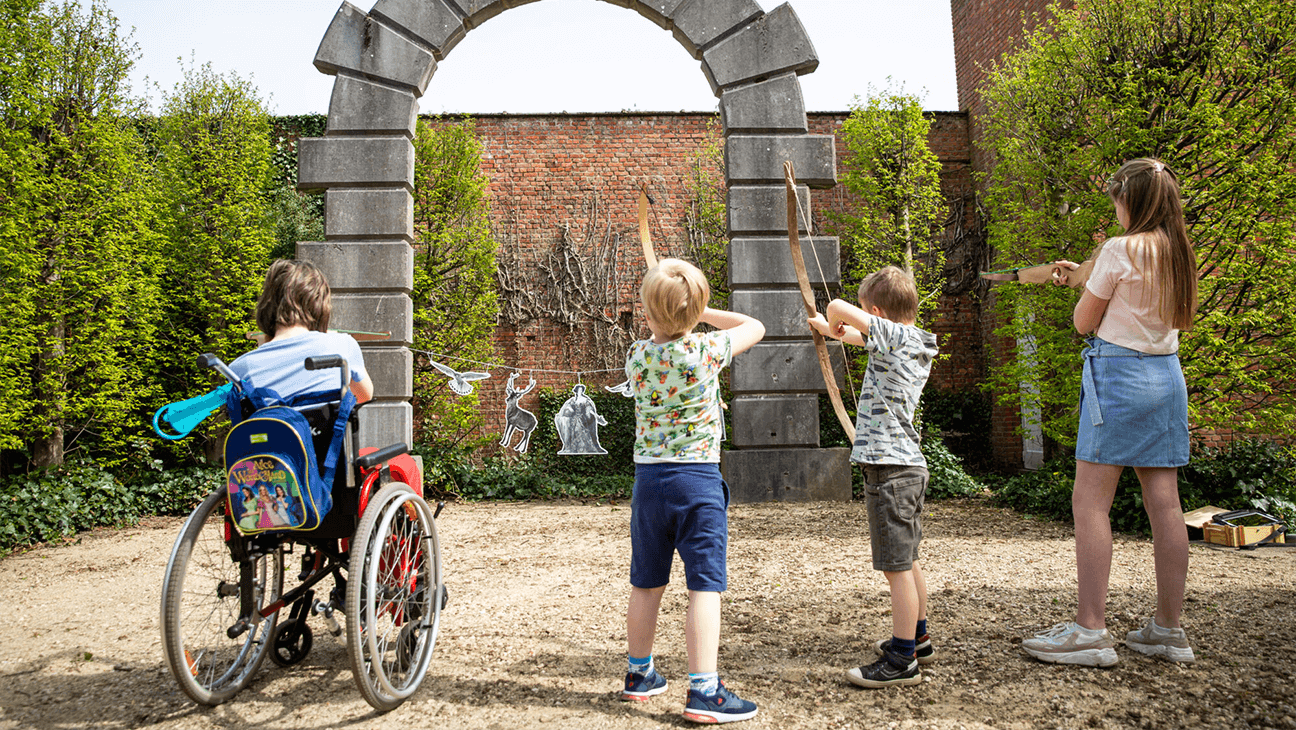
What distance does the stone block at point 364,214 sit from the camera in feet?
21.6

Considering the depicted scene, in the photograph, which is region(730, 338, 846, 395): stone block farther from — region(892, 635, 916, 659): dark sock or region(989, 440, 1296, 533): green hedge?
region(892, 635, 916, 659): dark sock

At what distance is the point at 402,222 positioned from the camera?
21.7 ft

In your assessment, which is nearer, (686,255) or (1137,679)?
(1137,679)

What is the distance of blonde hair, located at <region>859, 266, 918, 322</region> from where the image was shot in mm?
2689

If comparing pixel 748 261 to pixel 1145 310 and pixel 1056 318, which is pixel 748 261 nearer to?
pixel 1056 318

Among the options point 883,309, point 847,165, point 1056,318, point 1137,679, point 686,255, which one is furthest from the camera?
point 686,255

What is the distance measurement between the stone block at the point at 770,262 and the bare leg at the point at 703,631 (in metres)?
4.65

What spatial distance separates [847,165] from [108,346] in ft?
28.6

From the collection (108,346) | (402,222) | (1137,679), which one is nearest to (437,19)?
(402,222)

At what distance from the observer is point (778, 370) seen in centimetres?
665

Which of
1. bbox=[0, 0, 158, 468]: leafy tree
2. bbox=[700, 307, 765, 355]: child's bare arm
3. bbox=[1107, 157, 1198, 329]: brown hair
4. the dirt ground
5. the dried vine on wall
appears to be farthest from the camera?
the dried vine on wall

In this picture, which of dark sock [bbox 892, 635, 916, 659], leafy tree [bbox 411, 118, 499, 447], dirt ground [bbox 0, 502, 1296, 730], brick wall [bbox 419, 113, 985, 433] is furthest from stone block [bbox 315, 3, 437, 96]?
dark sock [bbox 892, 635, 916, 659]

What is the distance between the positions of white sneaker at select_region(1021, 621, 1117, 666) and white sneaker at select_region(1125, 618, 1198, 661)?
0.36ft

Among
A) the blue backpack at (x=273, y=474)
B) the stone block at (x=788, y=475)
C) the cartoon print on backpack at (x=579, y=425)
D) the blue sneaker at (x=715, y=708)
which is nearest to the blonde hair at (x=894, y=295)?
the blue sneaker at (x=715, y=708)
